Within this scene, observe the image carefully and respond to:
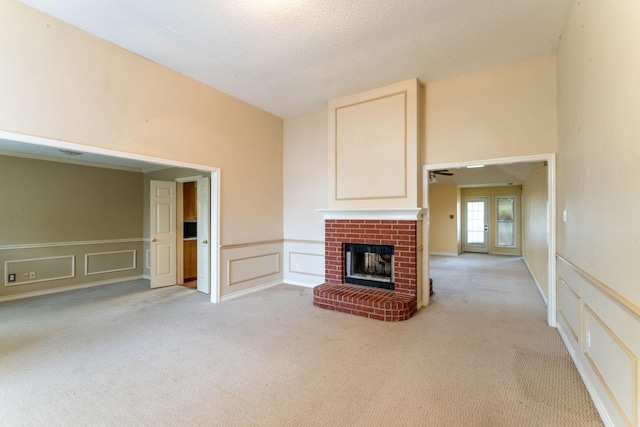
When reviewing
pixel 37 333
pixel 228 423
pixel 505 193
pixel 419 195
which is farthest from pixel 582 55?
pixel 505 193

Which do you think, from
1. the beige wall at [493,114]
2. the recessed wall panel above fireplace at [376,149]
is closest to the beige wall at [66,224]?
the recessed wall panel above fireplace at [376,149]

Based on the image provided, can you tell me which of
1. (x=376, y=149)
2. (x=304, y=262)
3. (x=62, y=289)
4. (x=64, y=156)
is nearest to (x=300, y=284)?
(x=304, y=262)

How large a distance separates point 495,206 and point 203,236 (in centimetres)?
924

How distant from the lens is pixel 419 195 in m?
3.89

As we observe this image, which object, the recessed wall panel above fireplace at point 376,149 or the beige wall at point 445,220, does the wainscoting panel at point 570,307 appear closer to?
the recessed wall panel above fireplace at point 376,149

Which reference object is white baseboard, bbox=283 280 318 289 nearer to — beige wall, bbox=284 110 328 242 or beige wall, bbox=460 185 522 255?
beige wall, bbox=284 110 328 242

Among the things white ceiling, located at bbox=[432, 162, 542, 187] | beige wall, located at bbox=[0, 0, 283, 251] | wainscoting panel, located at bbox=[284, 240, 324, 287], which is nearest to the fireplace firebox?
wainscoting panel, located at bbox=[284, 240, 324, 287]

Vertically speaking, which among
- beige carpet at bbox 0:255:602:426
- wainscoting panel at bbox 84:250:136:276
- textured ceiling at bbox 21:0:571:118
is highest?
textured ceiling at bbox 21:0:571:118

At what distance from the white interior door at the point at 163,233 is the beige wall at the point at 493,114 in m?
4.49

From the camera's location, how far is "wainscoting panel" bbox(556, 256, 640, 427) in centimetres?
139

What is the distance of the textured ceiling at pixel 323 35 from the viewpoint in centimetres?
248

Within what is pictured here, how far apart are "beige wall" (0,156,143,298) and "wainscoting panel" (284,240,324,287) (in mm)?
3335

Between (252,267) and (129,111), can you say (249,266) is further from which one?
(129,111)

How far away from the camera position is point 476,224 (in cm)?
1009
